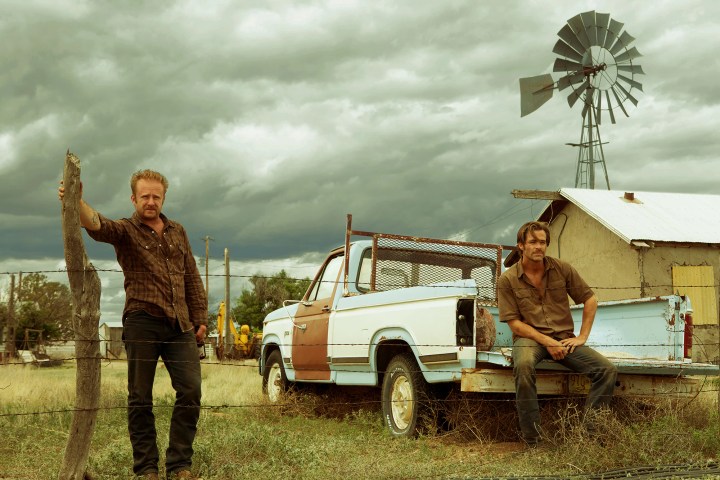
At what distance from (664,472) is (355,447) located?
7.83 feet

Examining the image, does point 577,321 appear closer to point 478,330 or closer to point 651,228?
point 478,330

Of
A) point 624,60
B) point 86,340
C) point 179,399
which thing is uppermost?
point 624,60

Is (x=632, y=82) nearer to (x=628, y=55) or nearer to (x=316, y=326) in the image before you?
(x=628, y=55)

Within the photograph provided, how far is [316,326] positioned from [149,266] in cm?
390

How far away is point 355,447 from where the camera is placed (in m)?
6.73

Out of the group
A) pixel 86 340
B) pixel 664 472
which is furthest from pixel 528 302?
pixel 86 340

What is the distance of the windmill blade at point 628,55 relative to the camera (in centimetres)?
3216

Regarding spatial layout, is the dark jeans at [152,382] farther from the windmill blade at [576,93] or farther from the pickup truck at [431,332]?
the windmill blade at [576,93]

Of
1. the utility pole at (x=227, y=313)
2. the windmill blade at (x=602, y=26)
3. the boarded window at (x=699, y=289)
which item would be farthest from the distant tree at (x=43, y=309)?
the boarded window at (x=699, y=289)

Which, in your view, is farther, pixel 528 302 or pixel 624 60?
pixel 624 60

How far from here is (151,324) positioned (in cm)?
504

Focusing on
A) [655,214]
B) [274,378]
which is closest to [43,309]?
[655,214]

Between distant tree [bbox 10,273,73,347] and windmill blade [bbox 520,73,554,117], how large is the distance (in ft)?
83.2

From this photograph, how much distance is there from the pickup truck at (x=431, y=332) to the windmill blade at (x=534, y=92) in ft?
76.8
